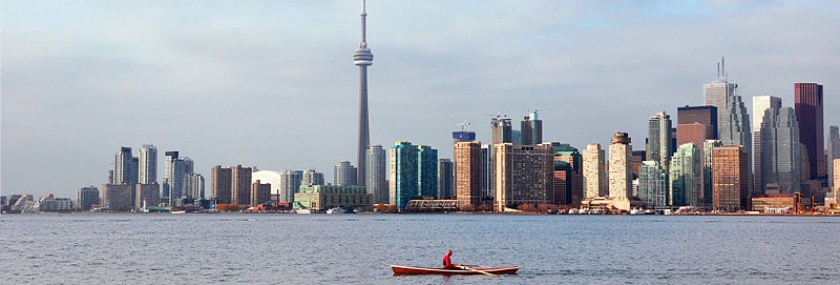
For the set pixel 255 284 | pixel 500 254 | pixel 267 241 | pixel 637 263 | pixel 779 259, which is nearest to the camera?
pixel 255 284

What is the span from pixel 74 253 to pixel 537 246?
56.6m

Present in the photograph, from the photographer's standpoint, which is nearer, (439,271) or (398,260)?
(439,271)

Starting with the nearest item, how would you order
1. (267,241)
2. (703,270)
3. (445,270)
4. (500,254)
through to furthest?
(445,270), (703,270), (500,254), (267,241)

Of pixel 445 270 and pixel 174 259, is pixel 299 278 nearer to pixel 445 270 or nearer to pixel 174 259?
pixel 445 270

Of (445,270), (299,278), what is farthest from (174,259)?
(445,270)

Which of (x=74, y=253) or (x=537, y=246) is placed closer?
(x=74, y=253)

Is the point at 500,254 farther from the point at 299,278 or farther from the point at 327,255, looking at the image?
the point at 299,278

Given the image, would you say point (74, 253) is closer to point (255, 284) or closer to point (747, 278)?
point (255, 284)

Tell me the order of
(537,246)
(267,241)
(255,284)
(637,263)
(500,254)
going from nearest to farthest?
(255,284)
(637,263)
(500,254)
(537,246)
(267,241)

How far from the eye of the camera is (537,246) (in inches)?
5719

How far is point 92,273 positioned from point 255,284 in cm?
1852

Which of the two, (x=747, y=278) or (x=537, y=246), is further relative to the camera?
(x=537, y=246)

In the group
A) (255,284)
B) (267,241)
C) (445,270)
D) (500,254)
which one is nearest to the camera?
(255,284)

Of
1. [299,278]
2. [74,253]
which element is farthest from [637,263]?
[74,253]
